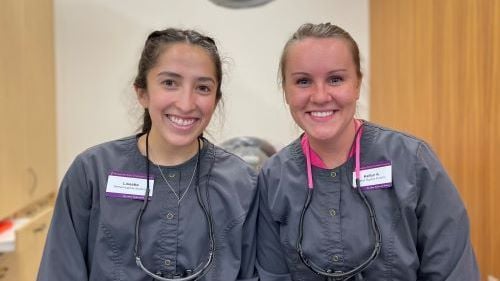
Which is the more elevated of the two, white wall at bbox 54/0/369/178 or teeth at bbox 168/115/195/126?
white wall at bbox 54/0/369/178

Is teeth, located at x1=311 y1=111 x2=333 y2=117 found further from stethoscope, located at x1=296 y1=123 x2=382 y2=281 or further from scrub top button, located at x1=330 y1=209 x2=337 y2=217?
scrub top button, located at x1=330 y1=209 x2=337 y2=217

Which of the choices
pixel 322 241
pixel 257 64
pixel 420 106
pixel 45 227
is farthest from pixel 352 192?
pixel 45 227

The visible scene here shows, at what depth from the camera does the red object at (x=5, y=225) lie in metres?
1.89

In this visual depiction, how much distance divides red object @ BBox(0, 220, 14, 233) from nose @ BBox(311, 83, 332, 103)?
1.40 metres

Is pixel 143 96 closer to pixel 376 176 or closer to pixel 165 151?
pixel 165 151

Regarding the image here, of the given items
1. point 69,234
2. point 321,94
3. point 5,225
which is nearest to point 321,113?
point 321,94

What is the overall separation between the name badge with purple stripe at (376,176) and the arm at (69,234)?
2.33ft

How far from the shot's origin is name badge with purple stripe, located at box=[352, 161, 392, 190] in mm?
1197

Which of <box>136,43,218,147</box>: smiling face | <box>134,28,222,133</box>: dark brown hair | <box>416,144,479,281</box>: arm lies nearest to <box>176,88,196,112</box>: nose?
<box>136,43,218,147</box>: smiling face

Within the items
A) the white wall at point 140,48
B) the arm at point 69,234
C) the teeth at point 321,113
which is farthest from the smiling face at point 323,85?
the white wall at point 140,48

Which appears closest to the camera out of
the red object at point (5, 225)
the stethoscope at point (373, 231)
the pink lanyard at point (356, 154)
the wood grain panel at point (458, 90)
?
the stethoscope at point (373, 231)

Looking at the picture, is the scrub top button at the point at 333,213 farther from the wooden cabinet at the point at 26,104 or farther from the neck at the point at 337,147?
the wooden cabinet at the point at 26,104

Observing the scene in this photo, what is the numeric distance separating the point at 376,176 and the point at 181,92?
0.54m

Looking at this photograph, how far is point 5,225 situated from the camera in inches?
76.6
